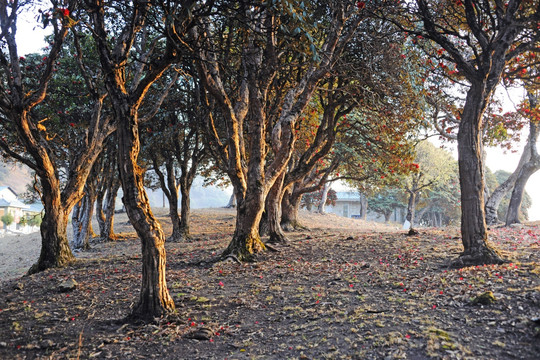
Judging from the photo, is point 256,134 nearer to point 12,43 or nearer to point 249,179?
point 249,179

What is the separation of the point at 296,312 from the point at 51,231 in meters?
7.97

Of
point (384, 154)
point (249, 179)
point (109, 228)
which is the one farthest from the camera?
point (109, 228)

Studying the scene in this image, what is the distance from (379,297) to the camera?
6.57 m

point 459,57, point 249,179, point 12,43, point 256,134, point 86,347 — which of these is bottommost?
point 86,347

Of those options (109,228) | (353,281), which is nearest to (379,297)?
(353,281)

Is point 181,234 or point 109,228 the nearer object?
point 181,234

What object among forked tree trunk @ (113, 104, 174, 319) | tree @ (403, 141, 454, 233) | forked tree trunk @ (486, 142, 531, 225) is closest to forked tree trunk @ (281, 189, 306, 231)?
forked tree trunk @ (486, 142, 531, 225)

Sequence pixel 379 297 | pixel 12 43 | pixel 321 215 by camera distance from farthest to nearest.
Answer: pixel 321 215, pixel 12 43, pixel 379 297

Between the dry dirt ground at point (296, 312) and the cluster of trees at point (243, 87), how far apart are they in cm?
79

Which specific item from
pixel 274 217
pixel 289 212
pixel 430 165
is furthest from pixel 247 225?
pixel 430 165

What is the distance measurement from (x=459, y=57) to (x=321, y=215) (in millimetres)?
30921

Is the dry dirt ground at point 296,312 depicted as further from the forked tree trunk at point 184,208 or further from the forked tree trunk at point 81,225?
the forked tree trunk at point 184,208

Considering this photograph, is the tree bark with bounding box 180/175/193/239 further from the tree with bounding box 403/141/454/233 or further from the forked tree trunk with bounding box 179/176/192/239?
the tree with bounding box 403/141/454/233

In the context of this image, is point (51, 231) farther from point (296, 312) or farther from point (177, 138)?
point (177, 138)
